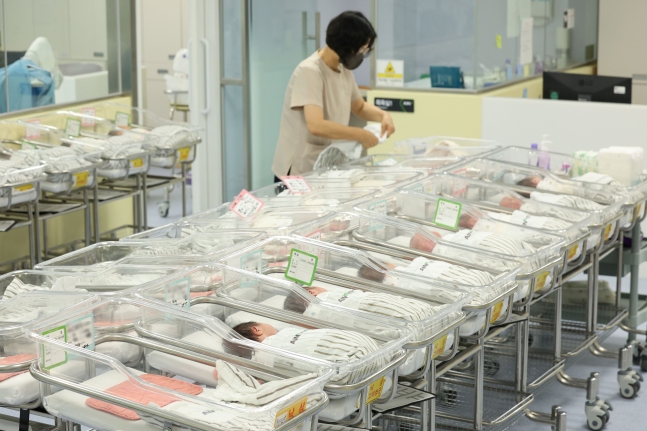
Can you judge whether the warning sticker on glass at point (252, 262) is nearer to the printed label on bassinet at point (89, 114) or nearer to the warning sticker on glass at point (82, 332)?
the warning sticker on glass at point (82, 332)

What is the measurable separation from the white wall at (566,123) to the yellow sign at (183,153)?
75.8 inches

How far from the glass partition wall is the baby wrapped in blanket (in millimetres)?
3749

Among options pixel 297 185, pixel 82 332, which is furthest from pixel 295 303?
pixel 297 185

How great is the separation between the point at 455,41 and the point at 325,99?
1.65 m

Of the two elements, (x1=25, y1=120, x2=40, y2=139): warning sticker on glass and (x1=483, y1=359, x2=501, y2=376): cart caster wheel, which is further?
(x1=25, y1=120, x2=40, y2=139): warning sticker on glass

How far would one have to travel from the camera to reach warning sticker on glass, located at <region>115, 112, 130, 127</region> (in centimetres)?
596

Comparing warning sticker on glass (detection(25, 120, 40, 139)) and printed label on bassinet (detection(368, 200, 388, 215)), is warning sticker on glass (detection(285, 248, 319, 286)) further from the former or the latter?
warning sticker on glass (detection(25, 120, 40, 139))

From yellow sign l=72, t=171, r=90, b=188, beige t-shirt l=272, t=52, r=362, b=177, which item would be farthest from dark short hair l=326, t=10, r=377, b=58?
yellow sign l=72, t=171, r=90, b=188

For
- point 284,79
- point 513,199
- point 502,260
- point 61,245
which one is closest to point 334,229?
point 502,260

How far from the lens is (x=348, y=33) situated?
4176 mm

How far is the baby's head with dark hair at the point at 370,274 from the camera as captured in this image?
2.72m

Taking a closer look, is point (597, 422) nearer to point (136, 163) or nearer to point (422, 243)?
point (422, 243)

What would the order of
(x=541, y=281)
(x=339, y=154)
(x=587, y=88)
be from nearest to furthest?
(x=541, y=281)
(x=339, y=154)
(x=587, y=88)

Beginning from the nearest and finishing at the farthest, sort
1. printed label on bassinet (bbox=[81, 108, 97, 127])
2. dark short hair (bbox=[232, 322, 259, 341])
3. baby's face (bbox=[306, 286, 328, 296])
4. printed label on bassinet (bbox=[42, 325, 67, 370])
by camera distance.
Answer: printed label on bassinet (bbox=[42, 325, 67, 370]), dark short hair (bbox=[232, 322, 259, 341]), baby's face (bbox=[306, 286, 328, 296]), printed label on bassinet (bbox=[81, 108, 97, 127])
